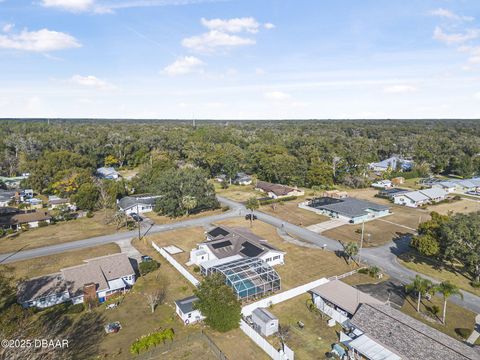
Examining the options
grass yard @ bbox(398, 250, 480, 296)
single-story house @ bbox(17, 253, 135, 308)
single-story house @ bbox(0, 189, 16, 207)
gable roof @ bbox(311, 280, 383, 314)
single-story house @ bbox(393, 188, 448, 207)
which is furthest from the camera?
single-story house @ bbox(393, 188, 448, 207)

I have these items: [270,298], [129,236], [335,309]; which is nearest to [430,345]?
[335,309]

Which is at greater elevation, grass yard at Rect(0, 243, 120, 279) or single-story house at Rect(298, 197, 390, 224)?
single-story house at Rect(298, 197, 390, 224)

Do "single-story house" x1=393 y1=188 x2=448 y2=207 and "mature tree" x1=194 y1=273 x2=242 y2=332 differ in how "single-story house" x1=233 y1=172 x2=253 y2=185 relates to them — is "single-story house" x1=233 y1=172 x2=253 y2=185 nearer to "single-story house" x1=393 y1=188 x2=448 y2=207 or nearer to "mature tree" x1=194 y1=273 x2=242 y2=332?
"single-story house" x1=393 y1=188 x2=448 y2=207

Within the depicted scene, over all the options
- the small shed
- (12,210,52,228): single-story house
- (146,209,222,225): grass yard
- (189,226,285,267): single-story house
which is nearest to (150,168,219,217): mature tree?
(146,209,222,225): grass yard

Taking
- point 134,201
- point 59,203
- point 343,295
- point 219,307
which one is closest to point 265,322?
point 219,307

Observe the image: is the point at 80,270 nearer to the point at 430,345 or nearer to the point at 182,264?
the point at 182,264

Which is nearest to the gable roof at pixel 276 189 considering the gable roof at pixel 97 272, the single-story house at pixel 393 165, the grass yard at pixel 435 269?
the grass yard at pixel 435 269

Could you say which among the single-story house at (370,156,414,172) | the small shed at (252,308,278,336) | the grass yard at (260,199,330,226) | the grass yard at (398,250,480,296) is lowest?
the grass yard at (260,199,330,226)
